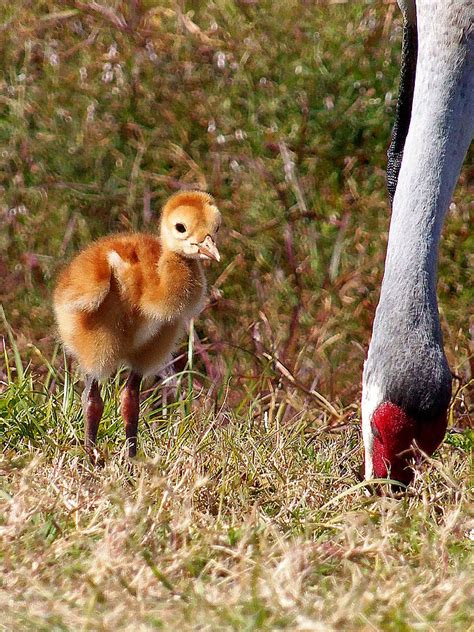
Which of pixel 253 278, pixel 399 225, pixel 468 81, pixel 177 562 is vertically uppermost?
pixel 468 81

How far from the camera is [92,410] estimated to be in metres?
4.11

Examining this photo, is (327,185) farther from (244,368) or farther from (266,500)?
(266,500)

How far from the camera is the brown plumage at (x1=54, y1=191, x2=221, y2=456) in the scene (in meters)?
3.97

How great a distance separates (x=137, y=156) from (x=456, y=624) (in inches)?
129

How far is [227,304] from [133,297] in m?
1.40

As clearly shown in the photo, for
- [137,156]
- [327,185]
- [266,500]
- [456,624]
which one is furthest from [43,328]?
[456,624]

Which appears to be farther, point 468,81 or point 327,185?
point 327,185

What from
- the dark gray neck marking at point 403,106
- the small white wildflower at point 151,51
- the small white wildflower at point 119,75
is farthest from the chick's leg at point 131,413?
the small white wildflower at point 151,51

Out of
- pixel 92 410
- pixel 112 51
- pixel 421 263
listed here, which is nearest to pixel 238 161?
pixel 112 51

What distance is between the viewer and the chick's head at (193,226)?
3.93 metres

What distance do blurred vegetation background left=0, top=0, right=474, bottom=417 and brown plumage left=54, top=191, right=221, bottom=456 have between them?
39.5 inches

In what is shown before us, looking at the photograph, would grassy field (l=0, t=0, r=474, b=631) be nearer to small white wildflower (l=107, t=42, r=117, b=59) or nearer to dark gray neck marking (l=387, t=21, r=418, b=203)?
small white wildflower (l=107, t=42, r=117, b=59)

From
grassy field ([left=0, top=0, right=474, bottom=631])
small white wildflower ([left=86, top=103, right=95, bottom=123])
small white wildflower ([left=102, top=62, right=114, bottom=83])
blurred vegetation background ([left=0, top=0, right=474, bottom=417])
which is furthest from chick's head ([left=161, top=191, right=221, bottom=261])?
small white wildflower ([left=102, top=62, right=114, bottom=83])

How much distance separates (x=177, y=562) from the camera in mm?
3170
